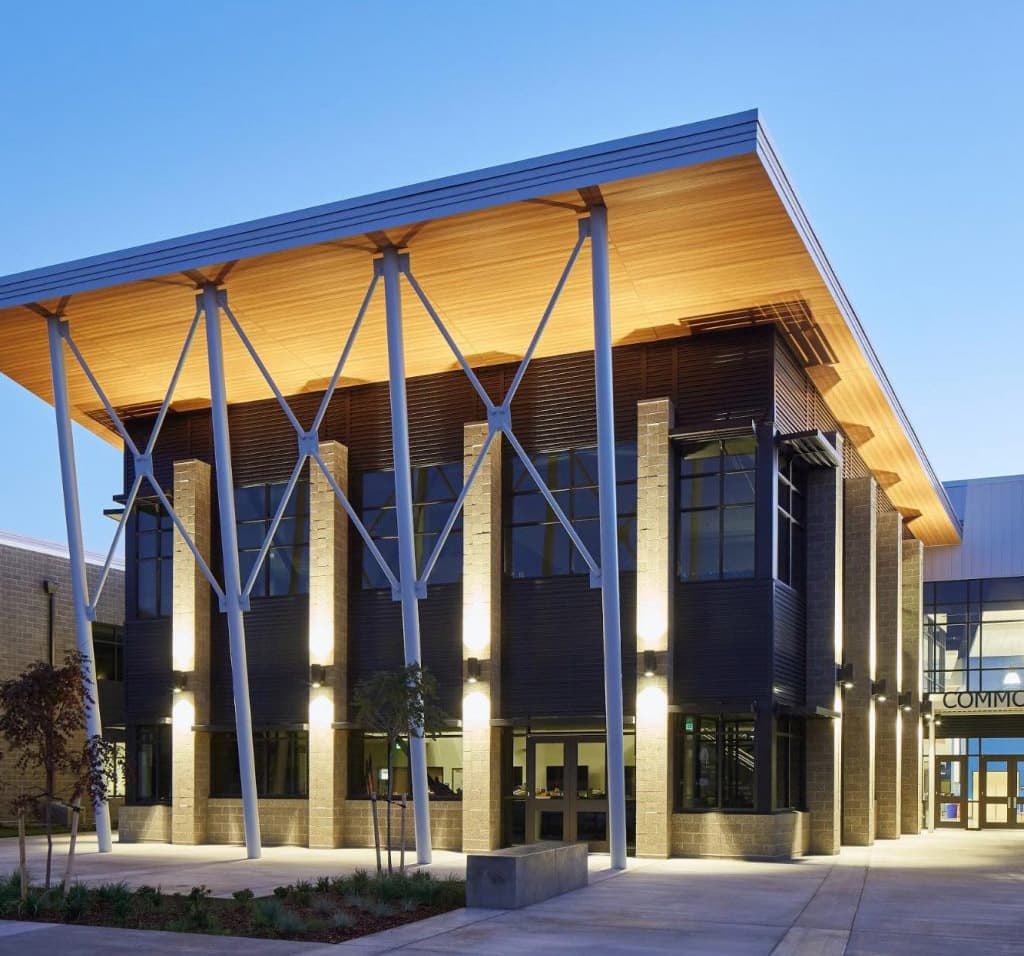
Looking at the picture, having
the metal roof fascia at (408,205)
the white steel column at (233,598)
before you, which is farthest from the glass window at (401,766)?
the metal roof fascia at (408,205)

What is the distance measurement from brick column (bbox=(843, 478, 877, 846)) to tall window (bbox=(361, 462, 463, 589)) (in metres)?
9.31

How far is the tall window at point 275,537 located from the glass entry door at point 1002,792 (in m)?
24.0

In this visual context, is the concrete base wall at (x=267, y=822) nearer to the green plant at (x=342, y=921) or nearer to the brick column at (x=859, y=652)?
the brick column at (x=859, y=652)

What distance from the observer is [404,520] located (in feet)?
71.7

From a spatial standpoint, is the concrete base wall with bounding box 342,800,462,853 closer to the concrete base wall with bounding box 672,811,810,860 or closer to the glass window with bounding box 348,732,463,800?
the glass window with bounding box 348,732,463,800

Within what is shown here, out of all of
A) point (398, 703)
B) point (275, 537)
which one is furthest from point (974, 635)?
point (398, 703)

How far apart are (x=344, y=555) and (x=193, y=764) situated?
5.32 m

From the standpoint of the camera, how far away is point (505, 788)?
24.7 m

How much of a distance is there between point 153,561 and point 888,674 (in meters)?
17.9

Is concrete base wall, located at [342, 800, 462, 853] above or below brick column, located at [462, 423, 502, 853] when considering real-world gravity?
below

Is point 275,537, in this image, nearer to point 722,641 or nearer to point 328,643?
point 328,643

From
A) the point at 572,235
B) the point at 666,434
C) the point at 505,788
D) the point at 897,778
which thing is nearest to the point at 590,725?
the point at 505,788

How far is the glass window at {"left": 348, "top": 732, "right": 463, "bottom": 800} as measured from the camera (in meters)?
25.2

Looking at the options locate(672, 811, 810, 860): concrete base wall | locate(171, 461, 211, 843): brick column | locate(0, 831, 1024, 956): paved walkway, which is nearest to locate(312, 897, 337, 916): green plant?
locate(0, 831, 1024, 956): paved walkway
